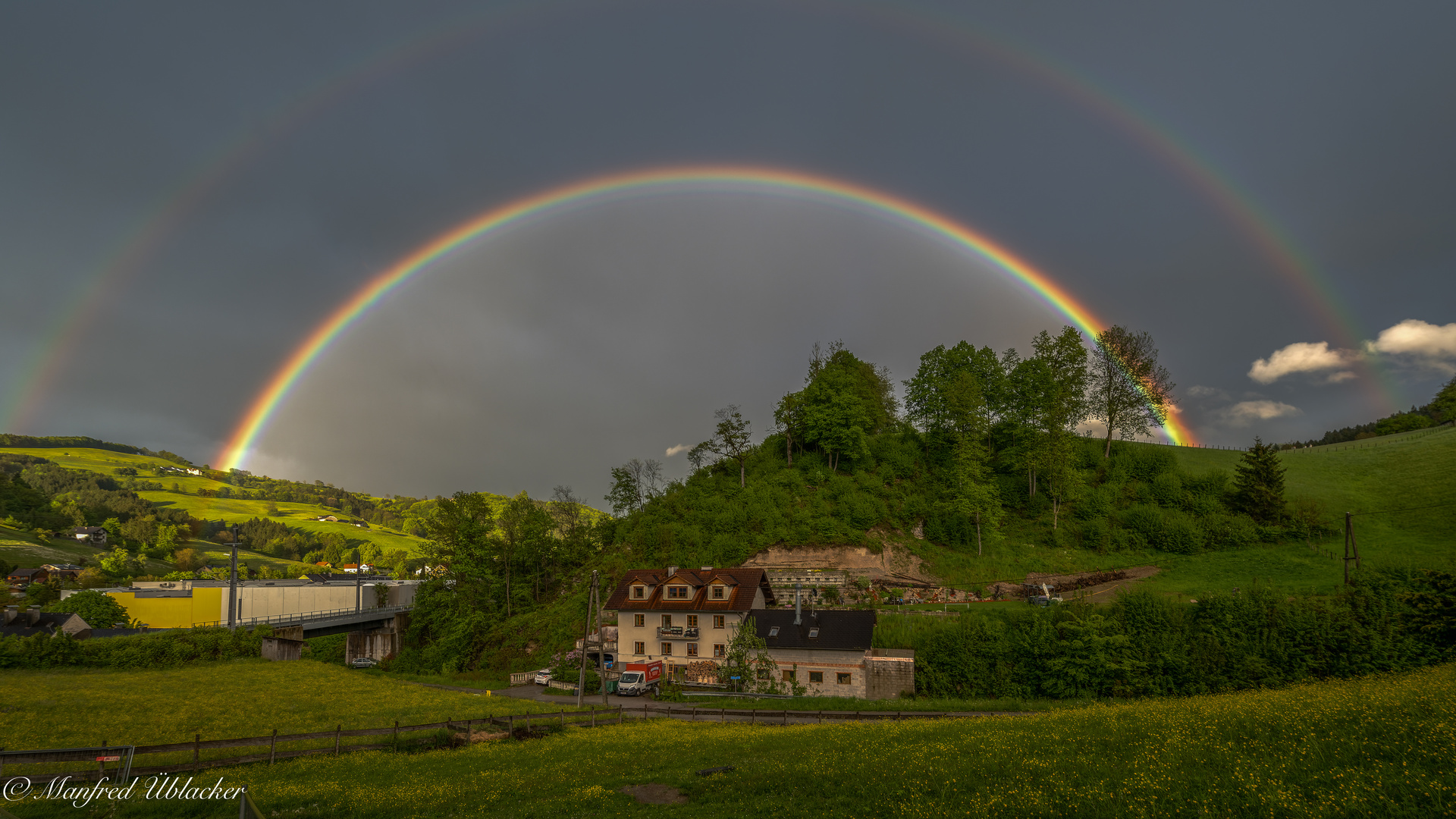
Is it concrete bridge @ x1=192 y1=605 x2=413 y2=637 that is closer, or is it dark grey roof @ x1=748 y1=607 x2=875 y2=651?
dark grey roof @ x1=748 y1=607 x2=875 y2=651

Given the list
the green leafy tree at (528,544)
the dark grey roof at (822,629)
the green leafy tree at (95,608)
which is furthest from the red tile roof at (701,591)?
the green leafy tree at (95,608)

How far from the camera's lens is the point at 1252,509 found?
212ft

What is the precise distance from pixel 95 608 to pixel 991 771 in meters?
106

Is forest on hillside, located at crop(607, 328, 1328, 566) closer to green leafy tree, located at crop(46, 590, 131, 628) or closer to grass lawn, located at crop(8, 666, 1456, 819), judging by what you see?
grass lawn, located at crop(8, 666, 1456, 819)

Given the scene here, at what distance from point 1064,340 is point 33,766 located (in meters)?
89.4

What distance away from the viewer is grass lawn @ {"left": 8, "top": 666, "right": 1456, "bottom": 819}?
11617 millimetres

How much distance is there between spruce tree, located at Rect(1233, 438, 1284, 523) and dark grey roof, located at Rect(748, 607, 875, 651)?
48.1m

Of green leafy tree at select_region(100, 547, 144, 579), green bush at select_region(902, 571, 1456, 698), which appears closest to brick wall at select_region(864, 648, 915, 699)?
green bush at select_region(902, 571, 1456, 698)

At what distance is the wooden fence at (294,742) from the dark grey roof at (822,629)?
662 inches

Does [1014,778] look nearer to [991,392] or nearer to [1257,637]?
[1257,637]

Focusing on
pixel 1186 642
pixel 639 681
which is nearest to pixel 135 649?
pixel 639 681

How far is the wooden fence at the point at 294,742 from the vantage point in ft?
65.8

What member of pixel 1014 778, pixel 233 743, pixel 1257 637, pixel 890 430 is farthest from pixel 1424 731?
pixel 890 430

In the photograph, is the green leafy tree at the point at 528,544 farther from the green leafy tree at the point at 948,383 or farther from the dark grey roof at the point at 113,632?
the green leafy tree at the point at 948,383
